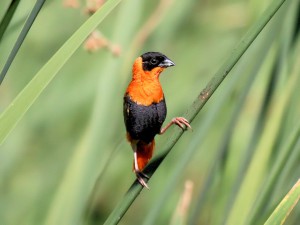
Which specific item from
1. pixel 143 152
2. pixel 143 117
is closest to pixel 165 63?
pixel 143 117

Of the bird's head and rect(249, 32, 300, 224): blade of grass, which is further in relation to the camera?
the bird's head

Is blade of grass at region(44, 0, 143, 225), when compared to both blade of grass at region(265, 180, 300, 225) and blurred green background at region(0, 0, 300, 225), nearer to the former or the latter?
blurred green background at region(0, 0, 300, 225)

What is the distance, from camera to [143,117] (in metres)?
2.26

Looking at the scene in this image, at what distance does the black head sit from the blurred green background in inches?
5.9

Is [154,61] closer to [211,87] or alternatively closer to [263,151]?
[263,151]

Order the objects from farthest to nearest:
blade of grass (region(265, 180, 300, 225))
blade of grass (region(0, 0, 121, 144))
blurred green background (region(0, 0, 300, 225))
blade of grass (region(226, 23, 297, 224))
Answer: blade of grass (region(226, 23, 297, 224))
blurred green background (region(0, 0, 300, 225))
blade of grass (region(265, 180, 300, 225))
blade of grass (region(0, 0, 121, 144))

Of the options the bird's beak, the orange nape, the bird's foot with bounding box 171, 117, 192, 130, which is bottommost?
the orange nape

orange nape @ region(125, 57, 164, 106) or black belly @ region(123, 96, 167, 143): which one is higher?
orange nape @ region(125, 57, 164, 106)

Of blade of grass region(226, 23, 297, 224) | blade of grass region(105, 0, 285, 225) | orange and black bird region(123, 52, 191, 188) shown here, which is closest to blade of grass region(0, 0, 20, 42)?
blade of grass region(105, 0, 285, 225)

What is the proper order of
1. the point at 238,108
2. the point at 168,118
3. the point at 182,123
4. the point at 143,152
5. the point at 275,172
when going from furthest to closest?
the point at 168,118
the point at 143,152
the point at 238,108
the point at 275,172
the point at 182,123

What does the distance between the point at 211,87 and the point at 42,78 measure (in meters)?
0.37

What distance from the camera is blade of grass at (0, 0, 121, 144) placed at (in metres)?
1.50

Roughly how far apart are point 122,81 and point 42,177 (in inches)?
32.1

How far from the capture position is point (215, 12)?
12.7 feet
